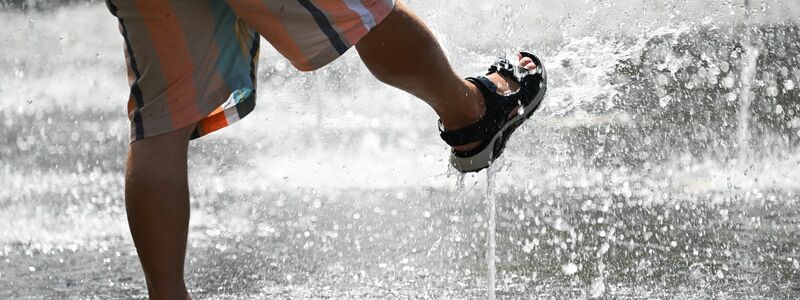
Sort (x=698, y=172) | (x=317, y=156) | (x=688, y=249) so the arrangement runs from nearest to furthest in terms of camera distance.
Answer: (x=688, y=249), (x=698, y=172), (x=317, y=156)

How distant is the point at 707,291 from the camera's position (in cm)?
221

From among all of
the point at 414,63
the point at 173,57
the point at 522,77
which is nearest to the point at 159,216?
the point at 173,57

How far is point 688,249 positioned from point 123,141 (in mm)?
2419

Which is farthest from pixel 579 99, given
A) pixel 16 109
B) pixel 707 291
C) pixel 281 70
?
pixel 16 109

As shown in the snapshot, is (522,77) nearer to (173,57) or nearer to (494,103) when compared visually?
(494,103)

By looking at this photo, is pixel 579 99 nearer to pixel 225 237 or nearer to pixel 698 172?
pixel 698 172

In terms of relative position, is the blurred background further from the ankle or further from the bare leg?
the bare leg

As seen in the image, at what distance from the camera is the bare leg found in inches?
61.8

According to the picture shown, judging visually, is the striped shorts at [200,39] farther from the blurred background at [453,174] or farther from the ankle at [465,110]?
the blurred background at [453,174]

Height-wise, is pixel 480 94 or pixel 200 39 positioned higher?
pixel 200 39

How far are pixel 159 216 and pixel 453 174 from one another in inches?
85.8

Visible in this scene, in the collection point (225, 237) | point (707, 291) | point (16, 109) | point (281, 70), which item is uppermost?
point (707, 291)

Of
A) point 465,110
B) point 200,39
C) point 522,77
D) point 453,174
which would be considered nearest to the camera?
point 200,39

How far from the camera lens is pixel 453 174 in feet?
12.1
